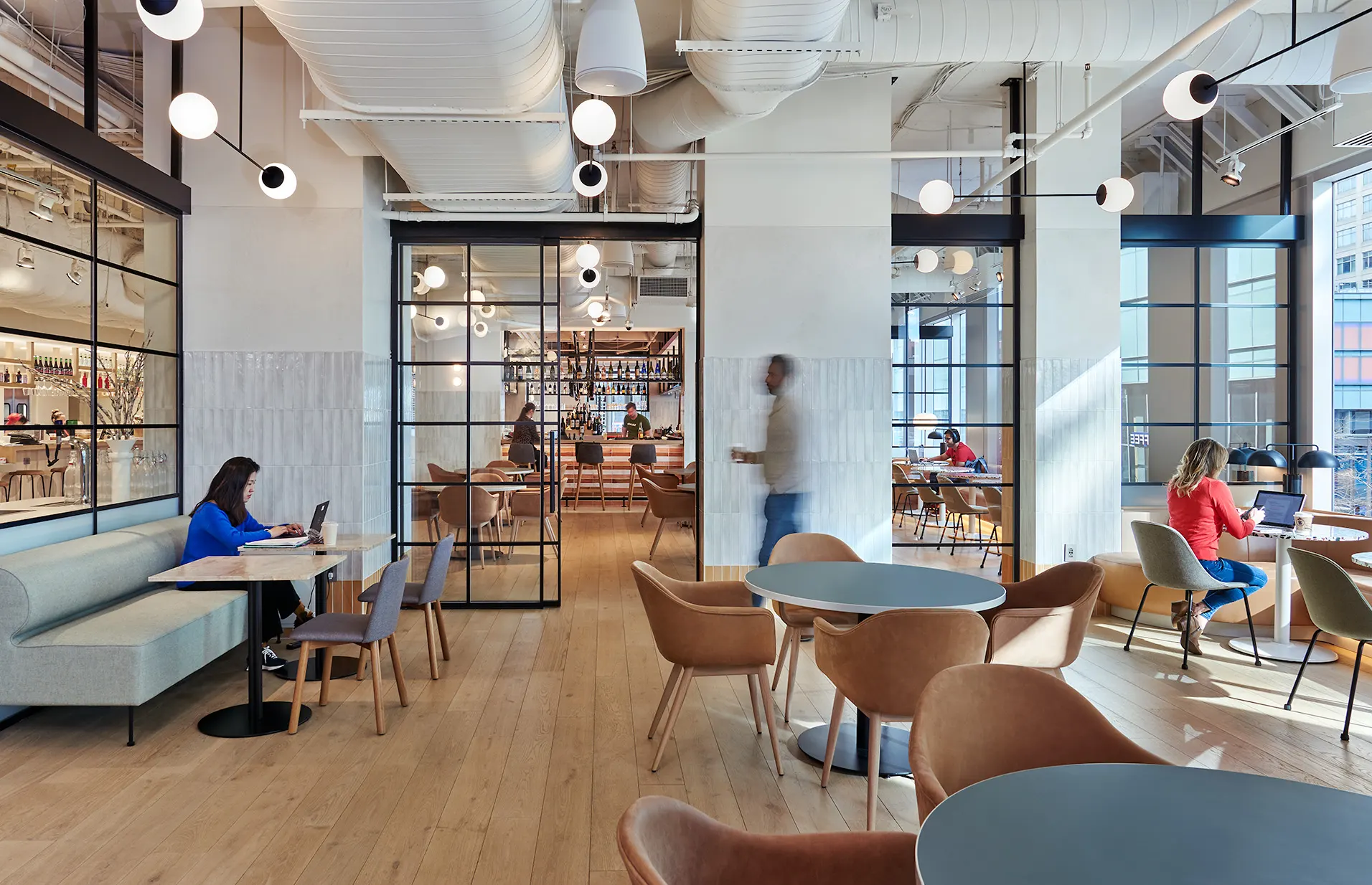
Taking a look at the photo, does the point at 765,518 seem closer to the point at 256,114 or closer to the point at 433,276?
the point at 433,276

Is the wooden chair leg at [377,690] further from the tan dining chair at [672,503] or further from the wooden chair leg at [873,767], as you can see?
the tan dining chair at [672,503]

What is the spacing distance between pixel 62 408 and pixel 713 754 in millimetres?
4123

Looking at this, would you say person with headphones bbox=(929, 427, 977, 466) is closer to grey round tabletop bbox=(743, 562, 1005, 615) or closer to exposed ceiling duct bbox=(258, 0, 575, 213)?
grey round tabletop bbox=(743, 562, 1005, 615)

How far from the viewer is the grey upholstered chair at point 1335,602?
4170 mm

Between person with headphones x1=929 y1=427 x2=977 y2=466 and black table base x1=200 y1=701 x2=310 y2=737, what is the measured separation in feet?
24.1

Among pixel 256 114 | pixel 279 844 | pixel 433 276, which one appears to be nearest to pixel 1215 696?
pixel 279 844

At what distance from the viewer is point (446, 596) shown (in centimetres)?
703

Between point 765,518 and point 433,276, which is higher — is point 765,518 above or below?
below

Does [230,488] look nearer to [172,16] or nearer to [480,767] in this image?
[480,767]

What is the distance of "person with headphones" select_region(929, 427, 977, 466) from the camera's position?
9.67 meters

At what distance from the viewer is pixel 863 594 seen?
11.9 feet

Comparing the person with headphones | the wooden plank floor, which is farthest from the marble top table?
the person with headphones

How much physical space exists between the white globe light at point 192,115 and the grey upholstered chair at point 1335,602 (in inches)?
236

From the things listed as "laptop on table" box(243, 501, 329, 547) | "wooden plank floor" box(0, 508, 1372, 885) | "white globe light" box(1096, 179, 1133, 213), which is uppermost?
"white globe light" box(1096, 179, 1133, 213)
